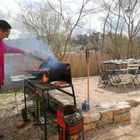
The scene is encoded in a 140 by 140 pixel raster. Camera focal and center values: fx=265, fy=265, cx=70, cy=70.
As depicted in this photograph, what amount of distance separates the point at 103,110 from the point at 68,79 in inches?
43.3

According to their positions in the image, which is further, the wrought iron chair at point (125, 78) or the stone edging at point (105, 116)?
the wrought iron chair at point (125, 78)

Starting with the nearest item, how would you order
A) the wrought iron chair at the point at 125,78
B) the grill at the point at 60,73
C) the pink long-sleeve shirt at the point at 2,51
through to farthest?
the grill at the point at 60,73, the pink long-sleeve shirt at the point at 2,51, the wrought iron chair at the point at 125,78

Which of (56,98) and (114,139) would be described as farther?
(56,98)

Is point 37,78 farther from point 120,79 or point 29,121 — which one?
point 120,79

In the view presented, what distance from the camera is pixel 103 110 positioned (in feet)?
16.1

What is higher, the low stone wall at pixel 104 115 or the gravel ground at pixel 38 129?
the low stone wall at pixel 104 115

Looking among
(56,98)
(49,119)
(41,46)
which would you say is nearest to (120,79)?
(41,46)

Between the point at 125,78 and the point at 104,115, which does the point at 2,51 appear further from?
the point at 125,78

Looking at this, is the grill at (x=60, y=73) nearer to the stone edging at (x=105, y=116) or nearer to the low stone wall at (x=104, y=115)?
the low stone wall at (x=104, y=115)

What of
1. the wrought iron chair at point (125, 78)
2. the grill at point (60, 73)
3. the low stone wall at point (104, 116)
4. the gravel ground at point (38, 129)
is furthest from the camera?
the wrought iron chair at point (125, 78)

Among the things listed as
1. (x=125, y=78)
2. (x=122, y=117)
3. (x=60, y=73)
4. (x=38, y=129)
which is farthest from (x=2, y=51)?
(x=125, y=78)

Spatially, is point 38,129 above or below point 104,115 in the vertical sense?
below

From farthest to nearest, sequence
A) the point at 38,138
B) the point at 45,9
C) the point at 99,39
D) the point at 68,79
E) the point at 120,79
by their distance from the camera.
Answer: the point at 99,39
the point at 45,9
the point at 120,79
the point at 38,138
the point at 68,79

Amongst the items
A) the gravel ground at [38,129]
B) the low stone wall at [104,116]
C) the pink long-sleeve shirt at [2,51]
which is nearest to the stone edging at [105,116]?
the low stone wall at [104,116]
